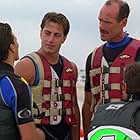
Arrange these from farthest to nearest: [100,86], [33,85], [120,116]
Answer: [100,86]
[33,85]
[120,116]

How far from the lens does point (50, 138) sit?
4703mm

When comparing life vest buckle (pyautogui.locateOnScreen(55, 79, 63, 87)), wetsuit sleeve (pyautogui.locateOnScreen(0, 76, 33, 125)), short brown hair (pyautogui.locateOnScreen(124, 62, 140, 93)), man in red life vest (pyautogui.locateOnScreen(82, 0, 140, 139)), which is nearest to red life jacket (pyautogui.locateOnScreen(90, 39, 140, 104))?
man in red life vest (pyautogui.locateOnScreen(82, 0, 140, 139))

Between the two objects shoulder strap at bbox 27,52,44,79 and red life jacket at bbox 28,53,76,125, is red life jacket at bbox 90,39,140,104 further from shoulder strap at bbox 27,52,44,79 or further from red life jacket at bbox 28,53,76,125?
shoulder strap at bbox 27,52,44,79

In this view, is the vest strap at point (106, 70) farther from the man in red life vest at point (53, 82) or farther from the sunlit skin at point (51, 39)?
the sunlit skin at point (51, 39)

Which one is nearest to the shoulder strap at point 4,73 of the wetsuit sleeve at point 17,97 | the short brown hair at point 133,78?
the wetsuit sleeve at point 17,97

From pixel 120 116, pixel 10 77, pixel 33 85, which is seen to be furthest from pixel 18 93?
pixel 33 85

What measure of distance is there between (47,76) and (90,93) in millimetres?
671

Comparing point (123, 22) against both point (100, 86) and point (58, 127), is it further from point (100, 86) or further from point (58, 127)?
point (58, 127)

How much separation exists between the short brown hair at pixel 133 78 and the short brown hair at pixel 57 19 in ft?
4.89

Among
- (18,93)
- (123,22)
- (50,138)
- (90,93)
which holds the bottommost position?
(50,138)

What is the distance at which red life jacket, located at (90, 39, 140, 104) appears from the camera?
4.82 metres

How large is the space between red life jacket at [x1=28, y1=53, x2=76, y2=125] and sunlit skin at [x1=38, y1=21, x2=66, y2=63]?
3.6 inches

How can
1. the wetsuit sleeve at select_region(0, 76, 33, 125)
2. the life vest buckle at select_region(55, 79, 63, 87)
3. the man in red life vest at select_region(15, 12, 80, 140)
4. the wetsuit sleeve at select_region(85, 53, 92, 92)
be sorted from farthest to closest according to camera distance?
the wetsuit sleeve at select_region(85, 53, 92, 92) < the life vest buckle at select_region(55, 79, 63, 87) < the man in red life vest at select_region(15, 12, 80, 140) < the wetsuit sleeve at select_region(0, 76, 33, 125)

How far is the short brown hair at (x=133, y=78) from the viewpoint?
3.47 meters
